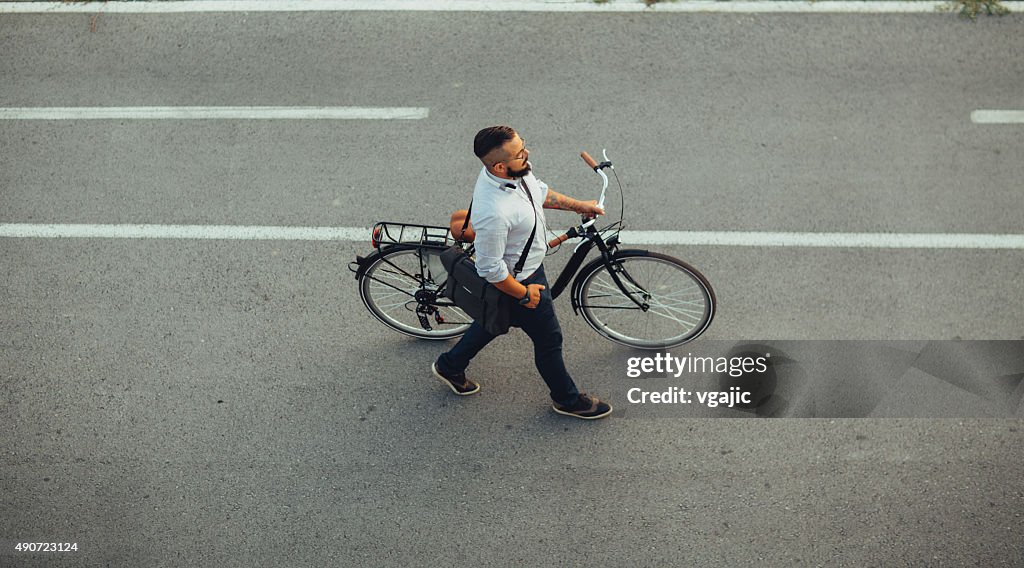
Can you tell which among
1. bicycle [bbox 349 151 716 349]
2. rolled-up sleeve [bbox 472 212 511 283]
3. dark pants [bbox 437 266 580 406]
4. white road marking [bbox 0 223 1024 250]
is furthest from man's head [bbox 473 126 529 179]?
white road marking [bbox 0 223 1024 250]

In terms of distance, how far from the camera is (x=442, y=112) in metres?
5.86

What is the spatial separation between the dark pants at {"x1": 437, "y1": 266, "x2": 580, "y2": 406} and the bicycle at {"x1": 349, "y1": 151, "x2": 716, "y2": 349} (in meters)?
0.36

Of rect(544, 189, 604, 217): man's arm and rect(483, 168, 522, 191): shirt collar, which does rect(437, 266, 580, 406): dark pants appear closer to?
rect(544, 189, 604, 217): man's arm

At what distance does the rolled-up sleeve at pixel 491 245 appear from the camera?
10.8 feet

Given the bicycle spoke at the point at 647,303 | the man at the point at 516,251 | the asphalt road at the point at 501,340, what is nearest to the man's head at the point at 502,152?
the man at the point at 516,251

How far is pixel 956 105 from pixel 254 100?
5.75 m

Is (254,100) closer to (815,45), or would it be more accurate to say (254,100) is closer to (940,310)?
(815,45)

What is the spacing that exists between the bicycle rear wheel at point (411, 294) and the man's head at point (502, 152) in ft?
3.45

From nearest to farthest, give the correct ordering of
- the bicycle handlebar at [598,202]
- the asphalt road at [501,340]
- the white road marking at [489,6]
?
1. the bicycle handlebar at [598,202]
2. the asphalt road at [501,340]
3. the white road marking at [489,6]

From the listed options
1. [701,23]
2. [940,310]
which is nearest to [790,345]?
[940,310]

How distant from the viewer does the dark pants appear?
3885 millimetres

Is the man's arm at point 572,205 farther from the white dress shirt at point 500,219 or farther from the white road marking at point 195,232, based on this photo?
the white road marking at point 195,232

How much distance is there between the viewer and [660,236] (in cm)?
520

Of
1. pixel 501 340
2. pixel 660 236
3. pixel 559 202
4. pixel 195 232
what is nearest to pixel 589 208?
pixel 559 202
